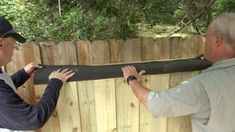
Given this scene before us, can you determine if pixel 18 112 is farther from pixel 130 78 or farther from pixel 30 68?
pixel 130 78

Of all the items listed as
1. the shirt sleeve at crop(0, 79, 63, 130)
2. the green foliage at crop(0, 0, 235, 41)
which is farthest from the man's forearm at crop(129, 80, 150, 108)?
the green foliage at crop(0, 0, 235, 41)

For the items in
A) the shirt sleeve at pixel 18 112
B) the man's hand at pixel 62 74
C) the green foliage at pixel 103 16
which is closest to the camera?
the shirt sleeve at pixel 18 112

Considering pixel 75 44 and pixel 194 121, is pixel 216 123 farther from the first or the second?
pixel 75 44

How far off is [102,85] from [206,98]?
2.21ft

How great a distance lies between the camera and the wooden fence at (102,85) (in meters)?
1.96

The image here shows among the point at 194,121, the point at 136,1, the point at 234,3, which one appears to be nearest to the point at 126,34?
the point at 136,1

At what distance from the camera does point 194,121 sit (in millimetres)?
1857

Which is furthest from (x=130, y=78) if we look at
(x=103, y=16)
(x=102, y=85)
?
(x=103, y=16)

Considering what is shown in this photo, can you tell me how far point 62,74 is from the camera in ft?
6.08

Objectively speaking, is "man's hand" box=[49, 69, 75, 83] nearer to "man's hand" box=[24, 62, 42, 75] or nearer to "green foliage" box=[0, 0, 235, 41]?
"man's hand" box=[24, 62, 42, 75]

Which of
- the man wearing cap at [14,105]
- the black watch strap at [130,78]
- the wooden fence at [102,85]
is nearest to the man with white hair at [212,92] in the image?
the black watch strap at [130,78]

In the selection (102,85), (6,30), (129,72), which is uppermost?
(6,30)

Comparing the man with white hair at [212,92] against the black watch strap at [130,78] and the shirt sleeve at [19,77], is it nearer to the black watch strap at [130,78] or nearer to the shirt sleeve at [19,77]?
the black watch strap at [130,78]

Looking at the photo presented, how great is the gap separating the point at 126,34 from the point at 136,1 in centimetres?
77
